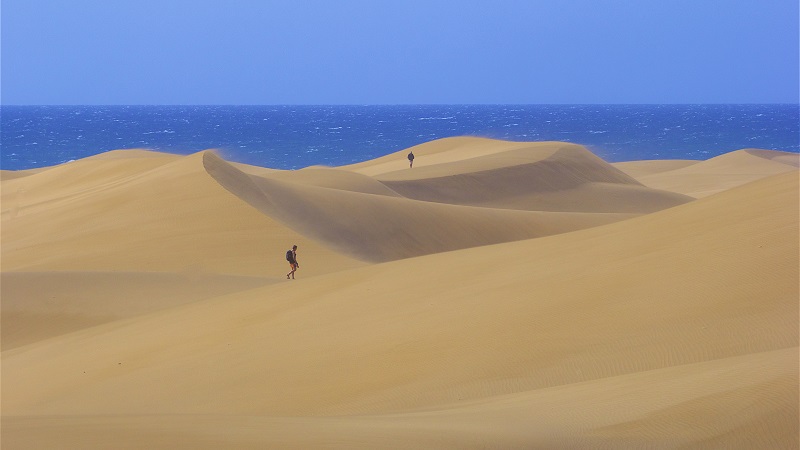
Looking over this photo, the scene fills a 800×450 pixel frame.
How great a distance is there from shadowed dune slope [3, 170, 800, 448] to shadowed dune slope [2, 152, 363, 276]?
6111mm

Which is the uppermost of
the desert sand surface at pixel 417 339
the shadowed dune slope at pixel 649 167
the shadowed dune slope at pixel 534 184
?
the desert sand surface at pixel 417 339

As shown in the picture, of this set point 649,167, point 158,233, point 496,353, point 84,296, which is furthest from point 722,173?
point 496,353

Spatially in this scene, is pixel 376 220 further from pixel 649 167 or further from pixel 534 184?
pixel 649 167

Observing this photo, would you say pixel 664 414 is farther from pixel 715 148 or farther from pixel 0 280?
pixel 715 148

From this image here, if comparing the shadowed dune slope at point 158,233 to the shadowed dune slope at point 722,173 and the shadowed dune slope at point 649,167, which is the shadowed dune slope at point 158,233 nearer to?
the shadowed dune slope at point 722,173

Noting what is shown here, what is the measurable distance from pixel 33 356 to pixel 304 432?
7649 mm

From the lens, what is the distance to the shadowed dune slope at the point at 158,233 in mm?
19531

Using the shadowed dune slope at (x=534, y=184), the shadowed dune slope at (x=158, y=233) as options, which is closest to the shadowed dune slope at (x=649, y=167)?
the shadowed dune slope at (x=534, y=184)

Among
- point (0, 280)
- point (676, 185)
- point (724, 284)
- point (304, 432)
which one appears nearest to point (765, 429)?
point (304, 432)

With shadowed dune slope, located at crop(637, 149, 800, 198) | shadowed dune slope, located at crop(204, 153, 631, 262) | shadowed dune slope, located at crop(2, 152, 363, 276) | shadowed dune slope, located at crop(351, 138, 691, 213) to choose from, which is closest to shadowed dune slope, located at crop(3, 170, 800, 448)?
shadowed dune slope, located at crop(2, 152, 363, 276)

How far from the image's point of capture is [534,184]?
36344 mm

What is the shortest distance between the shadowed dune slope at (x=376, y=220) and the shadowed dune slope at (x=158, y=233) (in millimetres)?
761

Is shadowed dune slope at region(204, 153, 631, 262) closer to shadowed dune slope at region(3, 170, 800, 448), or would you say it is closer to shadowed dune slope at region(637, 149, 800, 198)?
shadowed dune slope at region(3, 170, 800, 448)

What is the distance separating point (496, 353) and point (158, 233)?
14.2m
